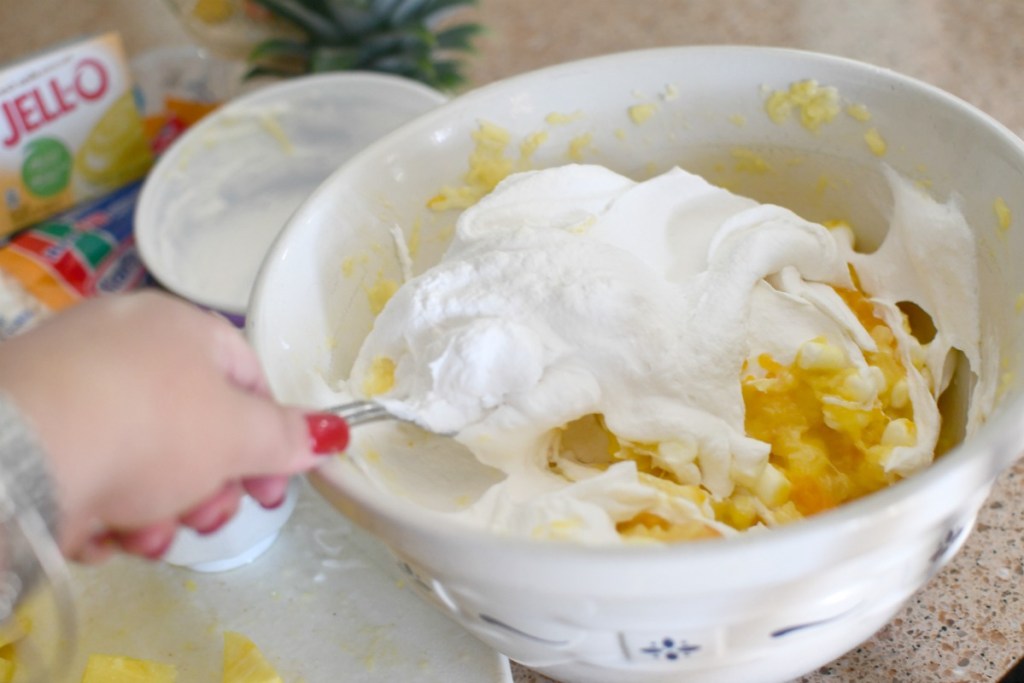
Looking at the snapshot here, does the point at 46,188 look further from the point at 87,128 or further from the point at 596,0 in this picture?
the point at 596,0

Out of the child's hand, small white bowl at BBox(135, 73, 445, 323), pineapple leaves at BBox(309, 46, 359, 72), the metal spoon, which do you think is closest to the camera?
the child's hand

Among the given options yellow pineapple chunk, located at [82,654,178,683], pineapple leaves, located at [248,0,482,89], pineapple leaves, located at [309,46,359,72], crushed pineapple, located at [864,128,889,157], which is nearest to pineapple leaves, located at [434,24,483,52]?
pineapple leaves, located at [248,0,482,89]

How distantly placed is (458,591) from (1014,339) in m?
0.37

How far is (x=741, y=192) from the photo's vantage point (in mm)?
794

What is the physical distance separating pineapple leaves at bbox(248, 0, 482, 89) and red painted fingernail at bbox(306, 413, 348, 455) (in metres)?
0.75

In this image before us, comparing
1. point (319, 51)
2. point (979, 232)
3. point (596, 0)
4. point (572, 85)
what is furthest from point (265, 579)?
point (596, 0)

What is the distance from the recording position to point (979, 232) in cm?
64

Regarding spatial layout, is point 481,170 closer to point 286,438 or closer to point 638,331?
point 638,331

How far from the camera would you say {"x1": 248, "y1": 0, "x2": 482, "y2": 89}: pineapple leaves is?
3.72ft

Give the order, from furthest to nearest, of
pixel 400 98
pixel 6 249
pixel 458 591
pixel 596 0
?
pixel 596 0
pixel 400 98
pixel 6 249
pixel 458 591

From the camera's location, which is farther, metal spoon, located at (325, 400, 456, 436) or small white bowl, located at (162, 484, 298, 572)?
small white bowl, located at (162, 484, 298, 572)

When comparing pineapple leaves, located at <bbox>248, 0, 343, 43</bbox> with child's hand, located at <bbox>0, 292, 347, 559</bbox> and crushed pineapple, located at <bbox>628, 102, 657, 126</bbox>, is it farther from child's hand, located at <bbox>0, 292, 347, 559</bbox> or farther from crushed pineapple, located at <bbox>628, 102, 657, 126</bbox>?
child's hand, located at <bbox>0, 292, 347, 559</bbox>

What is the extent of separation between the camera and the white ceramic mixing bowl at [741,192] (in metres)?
0.43

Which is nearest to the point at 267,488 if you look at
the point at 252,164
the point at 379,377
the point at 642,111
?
the point at 379,377
